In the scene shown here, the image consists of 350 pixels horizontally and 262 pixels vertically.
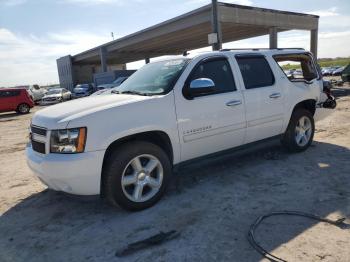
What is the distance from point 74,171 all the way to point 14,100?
20055 mm

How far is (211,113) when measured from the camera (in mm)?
4477

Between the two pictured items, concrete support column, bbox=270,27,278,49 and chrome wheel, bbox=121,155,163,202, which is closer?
chrome wheel, bbox=121,155,163,202

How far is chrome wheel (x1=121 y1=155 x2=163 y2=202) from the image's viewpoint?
3.96m

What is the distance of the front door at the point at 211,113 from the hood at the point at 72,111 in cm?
61

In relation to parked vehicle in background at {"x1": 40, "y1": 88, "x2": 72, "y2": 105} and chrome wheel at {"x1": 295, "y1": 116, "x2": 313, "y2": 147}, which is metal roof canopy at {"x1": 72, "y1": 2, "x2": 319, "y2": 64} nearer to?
parked vehicle in background at {"x1": 40, "y1": 88, "x2": 72, "y2": 105}

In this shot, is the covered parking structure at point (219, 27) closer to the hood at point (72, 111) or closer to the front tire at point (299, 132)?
the front tire at point (299, 132)

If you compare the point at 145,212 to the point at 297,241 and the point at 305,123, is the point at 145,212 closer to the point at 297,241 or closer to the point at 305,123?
the point at 297,241

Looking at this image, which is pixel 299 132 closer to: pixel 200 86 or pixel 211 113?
pixel 211 113

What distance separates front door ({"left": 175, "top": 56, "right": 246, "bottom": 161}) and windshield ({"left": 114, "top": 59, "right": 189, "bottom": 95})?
0.17 metres

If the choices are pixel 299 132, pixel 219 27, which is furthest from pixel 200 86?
pixel 219 27

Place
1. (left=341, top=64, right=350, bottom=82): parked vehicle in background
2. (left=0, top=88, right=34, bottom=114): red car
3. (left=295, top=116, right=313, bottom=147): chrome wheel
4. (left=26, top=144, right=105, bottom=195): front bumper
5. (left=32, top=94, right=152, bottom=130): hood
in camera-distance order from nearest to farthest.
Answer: (left=26, top=144, right=105, bottom=195): front bumper, (left=32, top=94, right=152, bottom=130): hood, (left=295, top=116, right=313, bottom=147): chrome wheel, (left=0, top=88, right=34, bottom=114): red car, (left=341, top=64, right=350, bottom=82): parked vehicle in background

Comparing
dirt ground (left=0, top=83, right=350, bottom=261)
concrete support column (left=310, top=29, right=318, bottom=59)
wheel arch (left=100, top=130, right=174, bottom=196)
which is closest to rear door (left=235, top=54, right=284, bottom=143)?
dirt ground (left=0, top=83, right=350, bottom=261)

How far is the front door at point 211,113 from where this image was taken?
4.28 m

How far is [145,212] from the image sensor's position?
4004 millimetres
